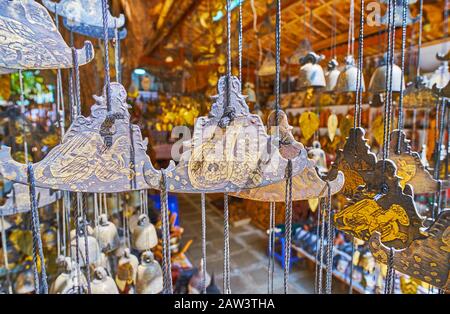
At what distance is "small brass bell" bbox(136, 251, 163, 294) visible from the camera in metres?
1.07

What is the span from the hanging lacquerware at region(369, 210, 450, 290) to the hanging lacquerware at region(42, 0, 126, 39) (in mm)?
962

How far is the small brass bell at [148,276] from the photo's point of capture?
107 cm

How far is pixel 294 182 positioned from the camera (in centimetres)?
68

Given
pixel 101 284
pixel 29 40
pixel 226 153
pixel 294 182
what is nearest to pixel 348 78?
pixel 294 182

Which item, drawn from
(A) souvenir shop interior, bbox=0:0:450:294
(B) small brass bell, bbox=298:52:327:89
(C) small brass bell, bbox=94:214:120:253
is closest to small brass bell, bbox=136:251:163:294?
(A) souvenir shop interior, bbox=0:0:450:294

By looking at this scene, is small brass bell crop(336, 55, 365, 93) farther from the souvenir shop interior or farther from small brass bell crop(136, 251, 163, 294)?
small brass bell crop(136, 251, 163, 294)

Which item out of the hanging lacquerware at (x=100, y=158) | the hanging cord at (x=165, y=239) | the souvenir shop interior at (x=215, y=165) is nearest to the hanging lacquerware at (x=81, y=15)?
the souvenir shop interior at (x=215, y=165)

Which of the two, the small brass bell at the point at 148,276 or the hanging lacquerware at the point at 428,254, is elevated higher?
the hanging lacquerware at the point at 428,254

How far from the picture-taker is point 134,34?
228cm

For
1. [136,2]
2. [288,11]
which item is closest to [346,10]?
[288,11]

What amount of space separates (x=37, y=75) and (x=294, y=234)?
2790 mm

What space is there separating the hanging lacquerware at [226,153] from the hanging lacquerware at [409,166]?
47 cm

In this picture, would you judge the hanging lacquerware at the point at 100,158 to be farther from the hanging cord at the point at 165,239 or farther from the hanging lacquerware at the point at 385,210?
the hanging lacquerware at the point at 385,210
